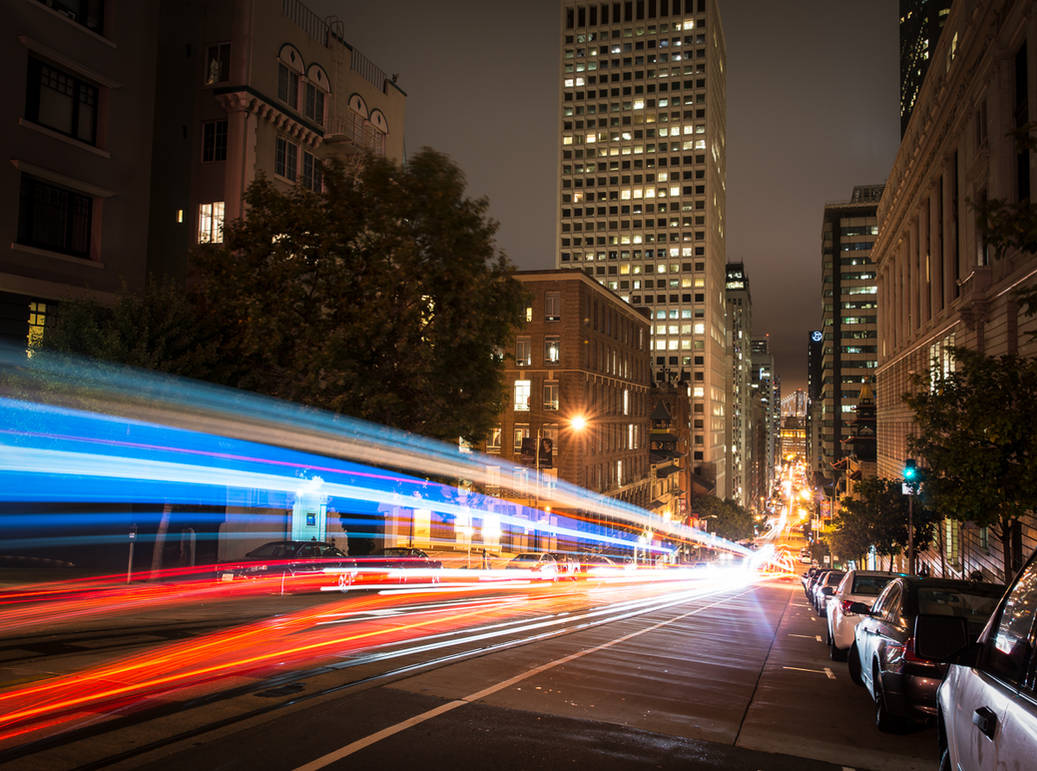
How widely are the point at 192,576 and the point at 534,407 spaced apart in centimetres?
3676

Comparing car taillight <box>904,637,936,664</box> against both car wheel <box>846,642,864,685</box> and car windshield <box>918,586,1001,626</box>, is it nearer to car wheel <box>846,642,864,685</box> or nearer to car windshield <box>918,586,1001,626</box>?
car windshield <box>918,586,1001,626</box>

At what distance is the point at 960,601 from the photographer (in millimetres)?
8422

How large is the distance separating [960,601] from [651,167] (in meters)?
131

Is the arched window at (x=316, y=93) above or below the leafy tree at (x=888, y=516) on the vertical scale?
above

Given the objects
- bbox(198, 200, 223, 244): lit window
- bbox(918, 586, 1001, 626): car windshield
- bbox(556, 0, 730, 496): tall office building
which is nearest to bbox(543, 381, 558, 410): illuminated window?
bbox(198, 200, 223, 244): lit window

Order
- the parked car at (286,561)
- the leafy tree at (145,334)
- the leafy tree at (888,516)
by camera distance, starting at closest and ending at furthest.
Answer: the leafy tree at (145,334) → the parked car at (286,561) → the leafy tree at (888,516)

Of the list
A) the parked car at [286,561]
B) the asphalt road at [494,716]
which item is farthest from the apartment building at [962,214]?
the parked car at [286,561]

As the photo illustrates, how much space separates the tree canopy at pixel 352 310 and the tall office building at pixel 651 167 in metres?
109

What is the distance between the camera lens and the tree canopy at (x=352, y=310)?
21.9 meters

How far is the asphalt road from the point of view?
21.9 ft

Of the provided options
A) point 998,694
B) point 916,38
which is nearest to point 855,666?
point 998,694

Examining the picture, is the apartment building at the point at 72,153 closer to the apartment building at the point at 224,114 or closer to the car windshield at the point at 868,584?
the apartment building at the point at 224,114

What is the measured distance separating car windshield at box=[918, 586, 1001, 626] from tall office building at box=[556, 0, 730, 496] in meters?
123

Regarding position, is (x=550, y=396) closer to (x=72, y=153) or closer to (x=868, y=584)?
(x=72, y=153)
